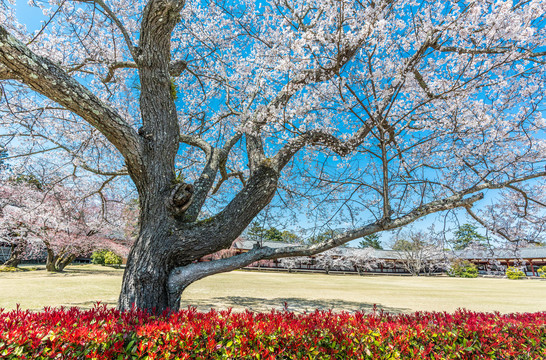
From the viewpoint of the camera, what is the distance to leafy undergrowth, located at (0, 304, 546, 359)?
180 centimetres

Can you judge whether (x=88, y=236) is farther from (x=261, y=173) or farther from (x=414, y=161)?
(x=414, y=161)

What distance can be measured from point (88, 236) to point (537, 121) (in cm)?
2204

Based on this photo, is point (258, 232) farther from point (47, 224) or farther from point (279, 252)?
point (47, 224)

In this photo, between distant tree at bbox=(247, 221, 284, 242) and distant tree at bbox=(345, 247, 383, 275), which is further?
distant tree at bbox=(345, 247, 383, 275)

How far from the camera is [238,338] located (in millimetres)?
2076

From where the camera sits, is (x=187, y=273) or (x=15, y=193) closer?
(x=187, y=273)

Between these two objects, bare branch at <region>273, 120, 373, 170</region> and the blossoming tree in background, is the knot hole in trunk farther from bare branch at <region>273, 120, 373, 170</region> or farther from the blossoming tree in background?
the blossoming tree in background

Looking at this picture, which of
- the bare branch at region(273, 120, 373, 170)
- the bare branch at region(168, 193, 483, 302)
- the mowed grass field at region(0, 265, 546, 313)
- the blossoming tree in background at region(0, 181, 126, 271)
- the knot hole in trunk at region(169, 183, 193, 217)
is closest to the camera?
the bare branch at region(168, 193, 483, 302)

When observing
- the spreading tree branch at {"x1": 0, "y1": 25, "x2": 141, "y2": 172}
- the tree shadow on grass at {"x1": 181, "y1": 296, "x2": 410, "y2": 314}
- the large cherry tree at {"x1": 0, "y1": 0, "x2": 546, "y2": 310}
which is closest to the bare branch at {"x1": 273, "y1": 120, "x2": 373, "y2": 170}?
the large cherry tree at {"x1": 0, "y1": 0, "x2": 546, "y2": 310}

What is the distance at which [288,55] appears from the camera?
3646 millimetres

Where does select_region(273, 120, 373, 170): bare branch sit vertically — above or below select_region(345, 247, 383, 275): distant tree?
above

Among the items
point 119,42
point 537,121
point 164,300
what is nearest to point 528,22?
point 537,121

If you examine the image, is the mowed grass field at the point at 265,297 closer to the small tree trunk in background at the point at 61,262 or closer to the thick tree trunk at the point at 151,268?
the thick tree trunk at the point at 151,268

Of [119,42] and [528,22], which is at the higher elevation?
[119,42]
